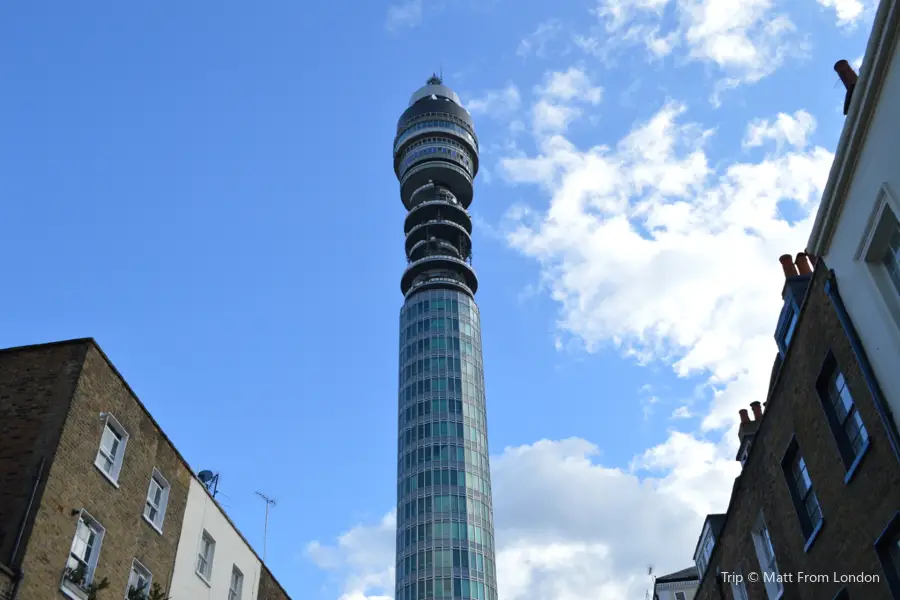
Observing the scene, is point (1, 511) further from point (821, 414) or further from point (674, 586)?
point (674, 586)

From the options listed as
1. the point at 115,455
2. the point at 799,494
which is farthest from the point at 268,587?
the point at 799,494

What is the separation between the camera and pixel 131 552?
2356cm

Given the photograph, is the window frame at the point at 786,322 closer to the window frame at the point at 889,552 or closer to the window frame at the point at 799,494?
the window frame at the point at 799,494

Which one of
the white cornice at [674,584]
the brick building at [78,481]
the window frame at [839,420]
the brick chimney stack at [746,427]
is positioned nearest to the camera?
the window frame at [839,420]

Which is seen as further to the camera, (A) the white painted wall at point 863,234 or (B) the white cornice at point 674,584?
(B) the white cornice at point 674,584

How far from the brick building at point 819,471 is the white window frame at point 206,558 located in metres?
17.4

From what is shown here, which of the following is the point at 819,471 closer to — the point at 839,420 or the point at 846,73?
the point at 839,420

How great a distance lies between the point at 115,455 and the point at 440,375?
4432 inches

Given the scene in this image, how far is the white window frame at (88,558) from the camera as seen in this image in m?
20.4

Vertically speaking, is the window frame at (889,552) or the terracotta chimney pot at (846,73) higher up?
the terracotta chimney pot at (846,73)

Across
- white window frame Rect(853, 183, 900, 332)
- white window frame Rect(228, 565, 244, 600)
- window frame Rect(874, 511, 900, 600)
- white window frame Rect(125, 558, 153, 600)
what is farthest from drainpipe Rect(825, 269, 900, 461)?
white window frame Rect(228, 565, 244, 600)

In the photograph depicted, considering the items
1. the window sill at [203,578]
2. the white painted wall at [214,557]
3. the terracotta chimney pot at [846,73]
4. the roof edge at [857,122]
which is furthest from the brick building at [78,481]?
the terracotta chimney pot at [846,73]

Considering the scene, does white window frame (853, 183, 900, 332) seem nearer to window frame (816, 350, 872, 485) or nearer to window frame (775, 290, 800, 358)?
window frame (816, 350, 872, 485)

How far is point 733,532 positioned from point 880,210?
44.4 feet
